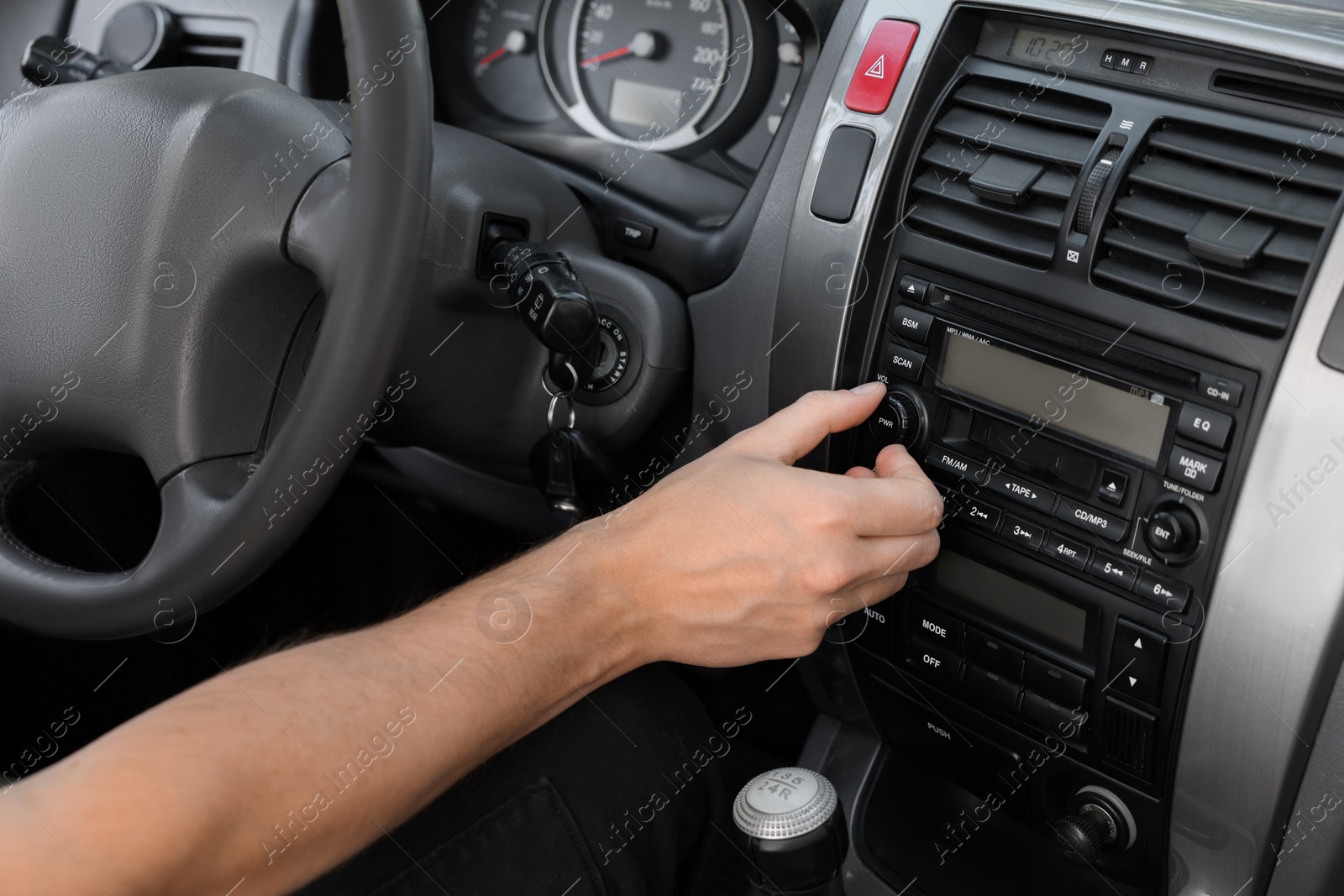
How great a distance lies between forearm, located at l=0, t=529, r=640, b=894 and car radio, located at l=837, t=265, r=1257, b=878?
1.00 ft

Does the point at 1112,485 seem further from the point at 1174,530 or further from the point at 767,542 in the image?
the point at 767,542

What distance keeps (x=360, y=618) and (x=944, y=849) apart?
94 centimetres

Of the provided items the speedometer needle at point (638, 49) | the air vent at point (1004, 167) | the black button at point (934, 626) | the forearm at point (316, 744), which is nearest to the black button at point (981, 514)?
the black button at point (934, 626)

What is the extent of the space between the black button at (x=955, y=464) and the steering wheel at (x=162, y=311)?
495 millimetres

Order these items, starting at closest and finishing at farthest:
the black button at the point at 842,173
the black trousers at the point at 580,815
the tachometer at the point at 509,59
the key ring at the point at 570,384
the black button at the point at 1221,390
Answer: the black button at the point at 1221,390, the black trousers at the point at 580,815, the black button at the point at 842,173, the key ring at the point at 570,384, the tachometer at the point at 509,59

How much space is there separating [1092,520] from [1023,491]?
0.06 meters

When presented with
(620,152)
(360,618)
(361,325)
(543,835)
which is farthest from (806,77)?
(360,618)

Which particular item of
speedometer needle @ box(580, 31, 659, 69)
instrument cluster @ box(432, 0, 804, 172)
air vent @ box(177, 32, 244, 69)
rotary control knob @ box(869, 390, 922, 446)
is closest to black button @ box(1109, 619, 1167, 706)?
rotary control knob @ box(869, 390, 922, 446)

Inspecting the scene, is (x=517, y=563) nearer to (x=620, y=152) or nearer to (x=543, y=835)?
(x=543, y=835)

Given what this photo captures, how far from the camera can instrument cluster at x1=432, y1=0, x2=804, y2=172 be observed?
129cm

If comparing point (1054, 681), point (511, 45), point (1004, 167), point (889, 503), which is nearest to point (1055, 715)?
point (1054, 681)

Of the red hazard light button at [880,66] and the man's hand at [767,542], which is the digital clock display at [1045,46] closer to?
the red hazard light button at [880,66]

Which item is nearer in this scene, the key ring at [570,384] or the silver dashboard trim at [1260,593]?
the silver dashboard trim at [1260,593]

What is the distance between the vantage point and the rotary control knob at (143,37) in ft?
4.96
